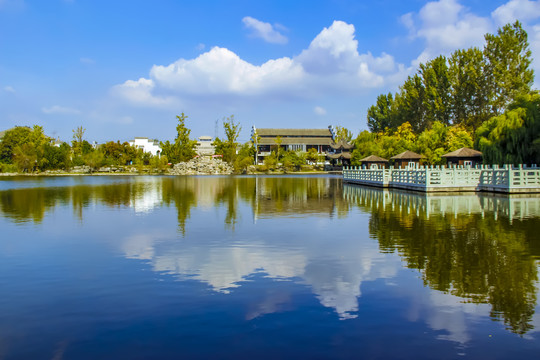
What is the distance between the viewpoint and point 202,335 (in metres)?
5.18

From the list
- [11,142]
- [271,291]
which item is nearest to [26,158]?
[11,142]

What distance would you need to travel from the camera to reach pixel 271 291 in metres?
6.89

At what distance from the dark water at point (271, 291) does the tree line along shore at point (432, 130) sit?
914 inches

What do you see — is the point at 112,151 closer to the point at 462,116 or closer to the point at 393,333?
the point at 462,116

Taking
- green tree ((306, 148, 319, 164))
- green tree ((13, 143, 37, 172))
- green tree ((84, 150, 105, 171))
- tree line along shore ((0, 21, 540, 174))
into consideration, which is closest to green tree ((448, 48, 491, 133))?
tree line along shore ((0, 21, 540, 174))

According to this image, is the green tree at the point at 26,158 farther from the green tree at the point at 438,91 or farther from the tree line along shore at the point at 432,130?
the green tree at the point at 438,91

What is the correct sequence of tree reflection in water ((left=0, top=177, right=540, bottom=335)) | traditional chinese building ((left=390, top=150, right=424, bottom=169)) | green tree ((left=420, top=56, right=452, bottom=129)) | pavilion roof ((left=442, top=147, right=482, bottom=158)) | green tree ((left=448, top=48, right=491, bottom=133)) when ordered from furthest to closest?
green tree ((left=420, top=56, right=452, bottom=129)), green tree ((left=448, top=48, right=491, bottom=133)), traditional chinese building ((left=390, top=150, right=424, bottom=169)), pavilion roof ((left=442, top=147, right=482, bottom=158)), tree reflection in water ((left=0, top=177, right=540, bottom=335))

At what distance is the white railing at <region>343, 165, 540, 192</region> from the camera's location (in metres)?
26.6

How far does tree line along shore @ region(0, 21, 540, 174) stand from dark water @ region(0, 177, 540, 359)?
2322cm

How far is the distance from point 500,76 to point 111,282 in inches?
2209

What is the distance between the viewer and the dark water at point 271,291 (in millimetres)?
4926

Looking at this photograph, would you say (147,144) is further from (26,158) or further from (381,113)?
(381,113)

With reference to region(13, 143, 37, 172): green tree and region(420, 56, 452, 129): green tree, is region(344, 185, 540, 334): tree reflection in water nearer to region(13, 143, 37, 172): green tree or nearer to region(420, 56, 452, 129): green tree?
region(420, 56, 452, 129): green tree

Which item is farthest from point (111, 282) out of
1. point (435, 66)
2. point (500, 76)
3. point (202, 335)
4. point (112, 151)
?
point (112, 151)
